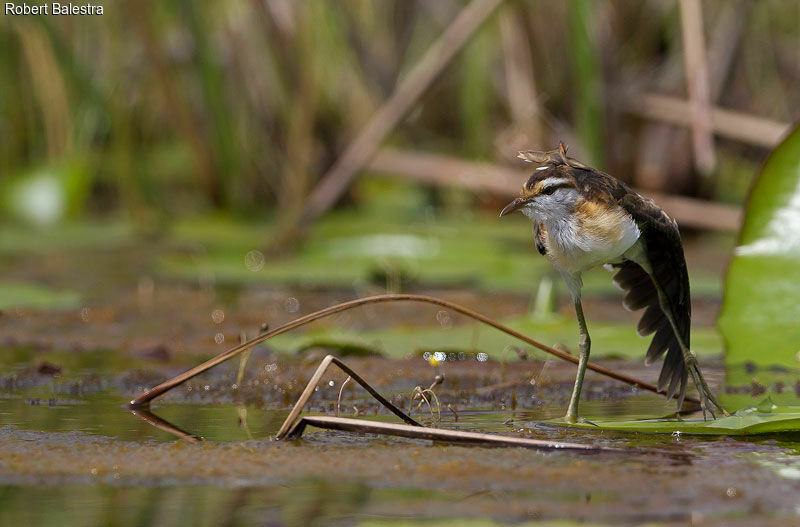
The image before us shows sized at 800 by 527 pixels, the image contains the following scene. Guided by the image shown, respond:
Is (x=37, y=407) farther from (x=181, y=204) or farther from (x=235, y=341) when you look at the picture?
(x=181, y=204)

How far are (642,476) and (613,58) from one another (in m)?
6.11

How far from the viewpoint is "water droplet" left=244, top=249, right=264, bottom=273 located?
6453mm

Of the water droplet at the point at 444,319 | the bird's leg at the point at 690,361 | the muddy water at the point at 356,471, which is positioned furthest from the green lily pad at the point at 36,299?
the bird's leg at the point at 690,361

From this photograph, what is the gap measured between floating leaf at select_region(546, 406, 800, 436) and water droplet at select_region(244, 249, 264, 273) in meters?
3.75

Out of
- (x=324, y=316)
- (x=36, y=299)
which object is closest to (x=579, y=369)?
(x=324, y=316)

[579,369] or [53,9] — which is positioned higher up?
[53,9]

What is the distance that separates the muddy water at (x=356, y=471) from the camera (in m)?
2.20

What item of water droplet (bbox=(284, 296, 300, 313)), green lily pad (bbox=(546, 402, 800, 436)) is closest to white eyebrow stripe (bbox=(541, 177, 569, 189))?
green lily pad (bbox=(546, 402, 800, 436))

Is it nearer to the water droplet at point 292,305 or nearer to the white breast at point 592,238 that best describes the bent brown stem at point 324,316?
the white breast at point 592,238

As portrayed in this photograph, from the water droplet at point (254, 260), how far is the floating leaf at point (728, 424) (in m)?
3.75

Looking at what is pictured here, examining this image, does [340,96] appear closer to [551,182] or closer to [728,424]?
[551,182]

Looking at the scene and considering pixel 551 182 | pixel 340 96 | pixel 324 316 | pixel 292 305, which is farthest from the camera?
pixel 340 96

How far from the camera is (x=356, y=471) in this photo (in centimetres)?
250

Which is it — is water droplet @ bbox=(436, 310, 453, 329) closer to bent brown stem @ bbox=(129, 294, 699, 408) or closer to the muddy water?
the muddy water
